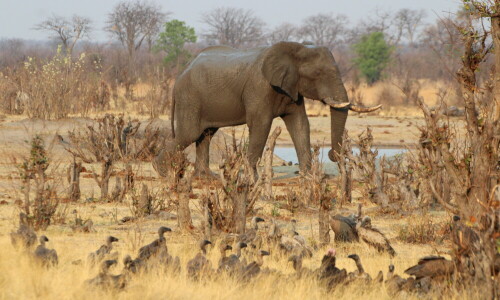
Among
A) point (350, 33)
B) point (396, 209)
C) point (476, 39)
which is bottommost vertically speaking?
Answer: point (396, 209)

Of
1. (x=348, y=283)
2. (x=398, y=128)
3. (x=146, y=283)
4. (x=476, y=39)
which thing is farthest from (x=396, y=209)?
(x=398, y=128)

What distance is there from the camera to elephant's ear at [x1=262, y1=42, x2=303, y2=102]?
41.8ft

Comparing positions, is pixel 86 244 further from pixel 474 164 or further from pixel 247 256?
pixel 474 164

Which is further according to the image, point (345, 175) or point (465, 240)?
point (345, 175)

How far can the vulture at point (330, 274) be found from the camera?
652 cm

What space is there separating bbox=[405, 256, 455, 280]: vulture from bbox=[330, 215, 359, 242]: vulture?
8.14 ft

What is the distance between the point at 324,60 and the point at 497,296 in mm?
7377

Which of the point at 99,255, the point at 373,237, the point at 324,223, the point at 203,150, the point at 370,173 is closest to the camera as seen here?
the point at 99,255

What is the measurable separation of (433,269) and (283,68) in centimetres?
672

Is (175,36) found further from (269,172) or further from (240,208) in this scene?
(240,208)

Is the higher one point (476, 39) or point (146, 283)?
point (476, 39)

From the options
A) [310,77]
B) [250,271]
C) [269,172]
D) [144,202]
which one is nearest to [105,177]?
[144,202]

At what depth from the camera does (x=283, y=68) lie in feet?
41.9

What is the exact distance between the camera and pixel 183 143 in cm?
1397
